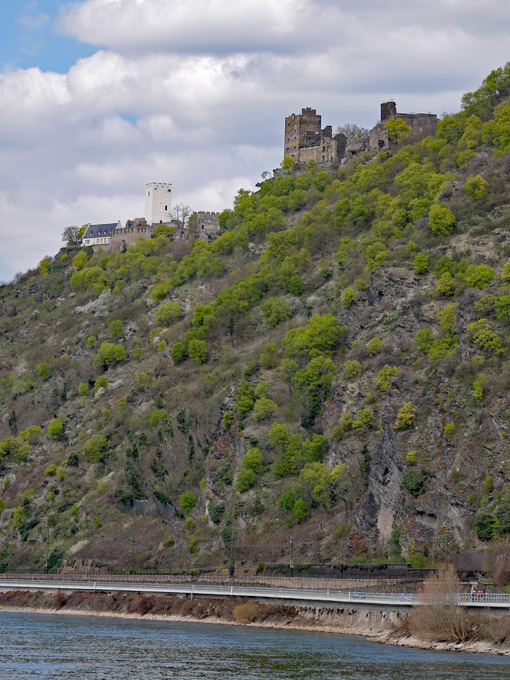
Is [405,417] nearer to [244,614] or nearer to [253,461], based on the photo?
[244,614]

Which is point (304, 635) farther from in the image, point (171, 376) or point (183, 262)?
point (183, 262)

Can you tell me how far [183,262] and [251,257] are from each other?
A: 46.5 feet

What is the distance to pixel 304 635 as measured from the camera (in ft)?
287

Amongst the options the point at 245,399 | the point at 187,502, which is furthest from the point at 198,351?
the point at 187,502

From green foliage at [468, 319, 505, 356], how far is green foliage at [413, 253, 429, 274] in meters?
20.7

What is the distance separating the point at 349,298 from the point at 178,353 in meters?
30.2

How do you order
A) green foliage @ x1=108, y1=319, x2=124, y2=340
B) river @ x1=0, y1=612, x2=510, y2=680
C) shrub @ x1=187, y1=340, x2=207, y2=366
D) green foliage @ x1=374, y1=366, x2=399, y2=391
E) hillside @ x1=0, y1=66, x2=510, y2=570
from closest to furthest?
river @ x1=0, y1=612, x2=510, y2=680 < hillside @ x1=0, y1=66, x2=510, y2=570 < green foliage @ x1=374, y1=366, x2=399, y2=391 < shrub @ x1=187, y1=340, x2=207, y2=366 < green foliage @ x1=108, y1=319, x2=124, y2=340

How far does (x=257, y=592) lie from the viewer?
98.6 metres

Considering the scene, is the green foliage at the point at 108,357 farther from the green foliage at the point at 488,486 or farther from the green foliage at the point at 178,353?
the green foliage at the point at 488,486

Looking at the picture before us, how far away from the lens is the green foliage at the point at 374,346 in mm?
120000

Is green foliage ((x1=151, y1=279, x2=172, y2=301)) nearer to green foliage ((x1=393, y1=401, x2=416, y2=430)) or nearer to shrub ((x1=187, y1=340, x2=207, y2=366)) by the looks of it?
shrub ((x1=187, y1=340, x2=207, y2=366))

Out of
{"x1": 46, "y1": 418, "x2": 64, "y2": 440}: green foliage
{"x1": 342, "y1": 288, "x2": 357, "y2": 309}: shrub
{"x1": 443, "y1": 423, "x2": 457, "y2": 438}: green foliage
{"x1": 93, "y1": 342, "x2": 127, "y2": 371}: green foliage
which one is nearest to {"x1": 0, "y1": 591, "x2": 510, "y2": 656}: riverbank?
{"x1": 443, "y1": 423, "x2": 457, "y2": 438}: green foliage

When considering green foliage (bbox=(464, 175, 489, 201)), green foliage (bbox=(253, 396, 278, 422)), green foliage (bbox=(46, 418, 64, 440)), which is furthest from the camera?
green foliage (bbox=(46, 418, 64, 440))

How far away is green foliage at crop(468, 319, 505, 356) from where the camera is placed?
104688 mm
